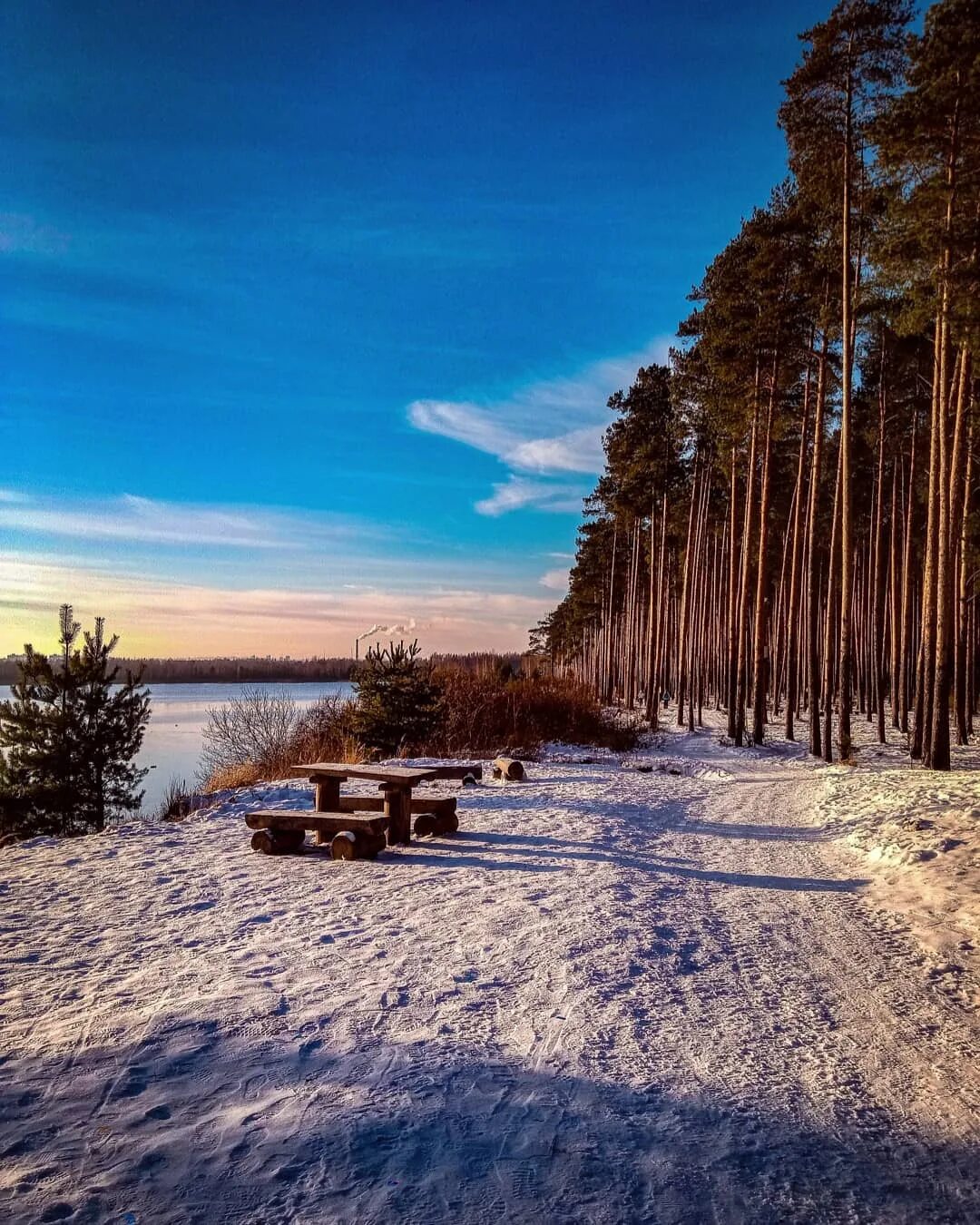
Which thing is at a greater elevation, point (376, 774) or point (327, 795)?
point (376, 774)

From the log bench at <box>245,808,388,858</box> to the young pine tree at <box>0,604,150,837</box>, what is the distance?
742 centimetres

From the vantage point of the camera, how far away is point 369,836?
7.93 metres

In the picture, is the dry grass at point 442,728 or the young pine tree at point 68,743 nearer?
the young pine tree at point 68,743

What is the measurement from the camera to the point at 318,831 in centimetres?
838

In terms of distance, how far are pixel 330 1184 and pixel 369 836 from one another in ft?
17.6

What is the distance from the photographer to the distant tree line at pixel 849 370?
13.9m

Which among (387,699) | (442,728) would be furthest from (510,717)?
(387,699)

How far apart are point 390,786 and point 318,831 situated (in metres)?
0.94

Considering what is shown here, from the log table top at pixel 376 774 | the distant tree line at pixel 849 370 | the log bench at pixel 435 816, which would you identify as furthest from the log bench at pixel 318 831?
the distant tree line at pixel 849 370

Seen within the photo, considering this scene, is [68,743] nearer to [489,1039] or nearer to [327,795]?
[327,795]

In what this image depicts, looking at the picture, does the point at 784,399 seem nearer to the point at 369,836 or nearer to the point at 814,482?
the point at 814,482

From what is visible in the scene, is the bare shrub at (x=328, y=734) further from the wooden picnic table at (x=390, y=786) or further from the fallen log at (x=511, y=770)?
the wooden picnic table at (x=390, y=786)

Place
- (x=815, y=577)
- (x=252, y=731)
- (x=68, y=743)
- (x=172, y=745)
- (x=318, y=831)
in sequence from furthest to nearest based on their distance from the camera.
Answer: (x=172, y=745)
(x=815, y=577)
(x=252, y=731)
(x=68, y=743)
(x=318, y=831)

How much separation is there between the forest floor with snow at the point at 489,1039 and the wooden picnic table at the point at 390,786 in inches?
28.9
